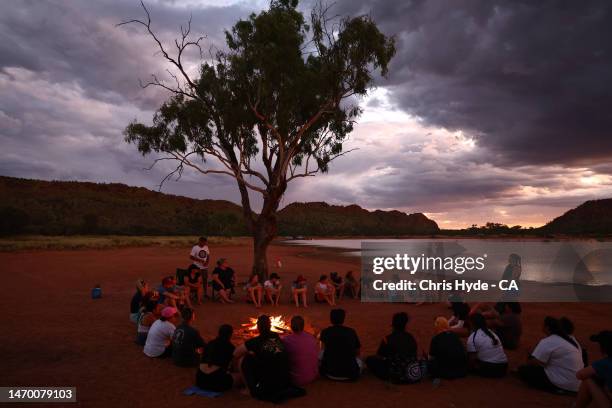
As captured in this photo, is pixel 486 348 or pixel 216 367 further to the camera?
pixel 486 348

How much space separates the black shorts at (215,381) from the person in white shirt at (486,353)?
4.30 meters

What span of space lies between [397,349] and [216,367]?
117 inches

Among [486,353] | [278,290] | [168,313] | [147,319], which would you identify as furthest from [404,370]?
[278,290]

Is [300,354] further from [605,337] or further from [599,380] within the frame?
[605,337]

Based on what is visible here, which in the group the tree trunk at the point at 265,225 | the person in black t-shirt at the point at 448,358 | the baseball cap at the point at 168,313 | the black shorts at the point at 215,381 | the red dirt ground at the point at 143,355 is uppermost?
the tree trunk at the point at 265,225

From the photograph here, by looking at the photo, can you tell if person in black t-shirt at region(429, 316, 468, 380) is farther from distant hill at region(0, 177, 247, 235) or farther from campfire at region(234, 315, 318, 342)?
distant hill at region(0, 177, 247, 235)

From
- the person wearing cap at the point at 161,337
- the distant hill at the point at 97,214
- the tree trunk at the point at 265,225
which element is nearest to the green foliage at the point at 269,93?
the tree trunk at the point at 265,225

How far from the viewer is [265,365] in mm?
5922

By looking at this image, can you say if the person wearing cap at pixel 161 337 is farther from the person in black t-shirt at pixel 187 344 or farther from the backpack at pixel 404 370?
the backpack at pixel 404 370

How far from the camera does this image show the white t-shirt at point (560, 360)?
5.94 metres

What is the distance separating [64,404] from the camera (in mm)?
5676

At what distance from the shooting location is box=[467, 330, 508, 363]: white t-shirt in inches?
267

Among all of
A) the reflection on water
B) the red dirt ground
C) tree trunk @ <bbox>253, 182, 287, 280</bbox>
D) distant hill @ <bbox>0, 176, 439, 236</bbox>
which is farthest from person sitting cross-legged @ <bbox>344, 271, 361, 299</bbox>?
distant hill @ <bbox>0, 176, 439, 236</bbox>

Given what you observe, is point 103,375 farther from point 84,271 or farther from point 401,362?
point 84,271
